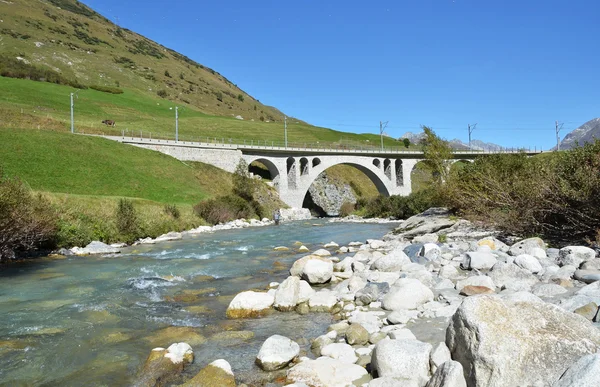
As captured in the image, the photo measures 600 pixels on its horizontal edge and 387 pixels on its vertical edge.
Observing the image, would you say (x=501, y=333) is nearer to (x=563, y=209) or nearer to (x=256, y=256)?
(x=563, y=209)

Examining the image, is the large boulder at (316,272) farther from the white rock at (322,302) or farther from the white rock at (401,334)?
the white rock at (401,334)

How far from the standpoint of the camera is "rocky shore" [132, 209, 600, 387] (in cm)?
485

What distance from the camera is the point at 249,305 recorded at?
10.1 m

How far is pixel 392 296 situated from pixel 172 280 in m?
8.28

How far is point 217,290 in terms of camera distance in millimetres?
12742

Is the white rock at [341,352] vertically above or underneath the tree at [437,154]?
underneath

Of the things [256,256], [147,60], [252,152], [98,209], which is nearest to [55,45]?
[147,60]

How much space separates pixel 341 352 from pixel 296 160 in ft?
194

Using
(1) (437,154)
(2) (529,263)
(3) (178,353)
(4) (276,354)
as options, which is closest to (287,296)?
(4) (276,354)

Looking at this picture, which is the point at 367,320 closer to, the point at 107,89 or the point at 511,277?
the point at 511,277

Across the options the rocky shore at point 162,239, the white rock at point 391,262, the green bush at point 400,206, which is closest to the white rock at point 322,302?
the white rock at point 391,262

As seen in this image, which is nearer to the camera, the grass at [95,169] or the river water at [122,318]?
the river water at [122,318]

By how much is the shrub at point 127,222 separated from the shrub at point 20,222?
541 cm

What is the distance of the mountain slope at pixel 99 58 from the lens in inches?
3986
